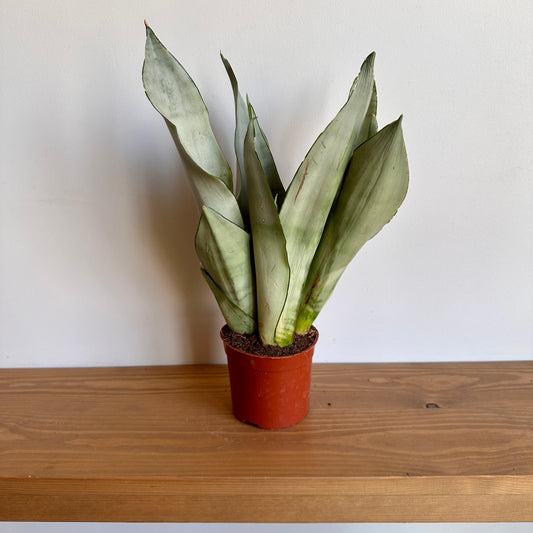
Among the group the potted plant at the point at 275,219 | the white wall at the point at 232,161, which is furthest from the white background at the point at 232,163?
the potted plant at the point at 275,219

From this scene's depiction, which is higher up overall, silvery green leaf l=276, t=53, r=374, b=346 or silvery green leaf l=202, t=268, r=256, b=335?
silvery green leaf l=276, t=53, r=374, b=346

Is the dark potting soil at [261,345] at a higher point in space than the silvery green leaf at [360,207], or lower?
lower

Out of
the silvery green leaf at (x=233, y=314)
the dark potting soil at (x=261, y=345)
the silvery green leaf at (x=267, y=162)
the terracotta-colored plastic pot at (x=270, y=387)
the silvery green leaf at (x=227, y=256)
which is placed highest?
the silvery green leaf at (x=267, y=162)

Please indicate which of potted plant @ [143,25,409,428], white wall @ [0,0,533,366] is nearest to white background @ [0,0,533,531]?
white wall @ [0,0,533,366]

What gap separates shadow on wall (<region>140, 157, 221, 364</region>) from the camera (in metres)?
0.64

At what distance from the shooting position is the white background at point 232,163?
593 millimetres

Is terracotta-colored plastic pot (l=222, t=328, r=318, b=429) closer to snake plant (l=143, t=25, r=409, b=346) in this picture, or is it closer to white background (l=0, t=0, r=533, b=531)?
snake plant (l=143, t=25, r=409, b=346)

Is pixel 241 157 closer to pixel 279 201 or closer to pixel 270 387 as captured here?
pixel 279 201

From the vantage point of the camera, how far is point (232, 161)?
626 mm

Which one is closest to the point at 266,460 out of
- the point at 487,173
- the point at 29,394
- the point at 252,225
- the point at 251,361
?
the point at 251,361

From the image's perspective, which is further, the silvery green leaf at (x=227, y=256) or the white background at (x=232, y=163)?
the white background at (x=232, y=163)

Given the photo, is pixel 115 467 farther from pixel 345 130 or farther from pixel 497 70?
pixel 497 70

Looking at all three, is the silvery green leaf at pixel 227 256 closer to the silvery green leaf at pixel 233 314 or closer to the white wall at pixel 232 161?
the silvery green leaf at pixel 233 314

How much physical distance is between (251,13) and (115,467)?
0.54 m
